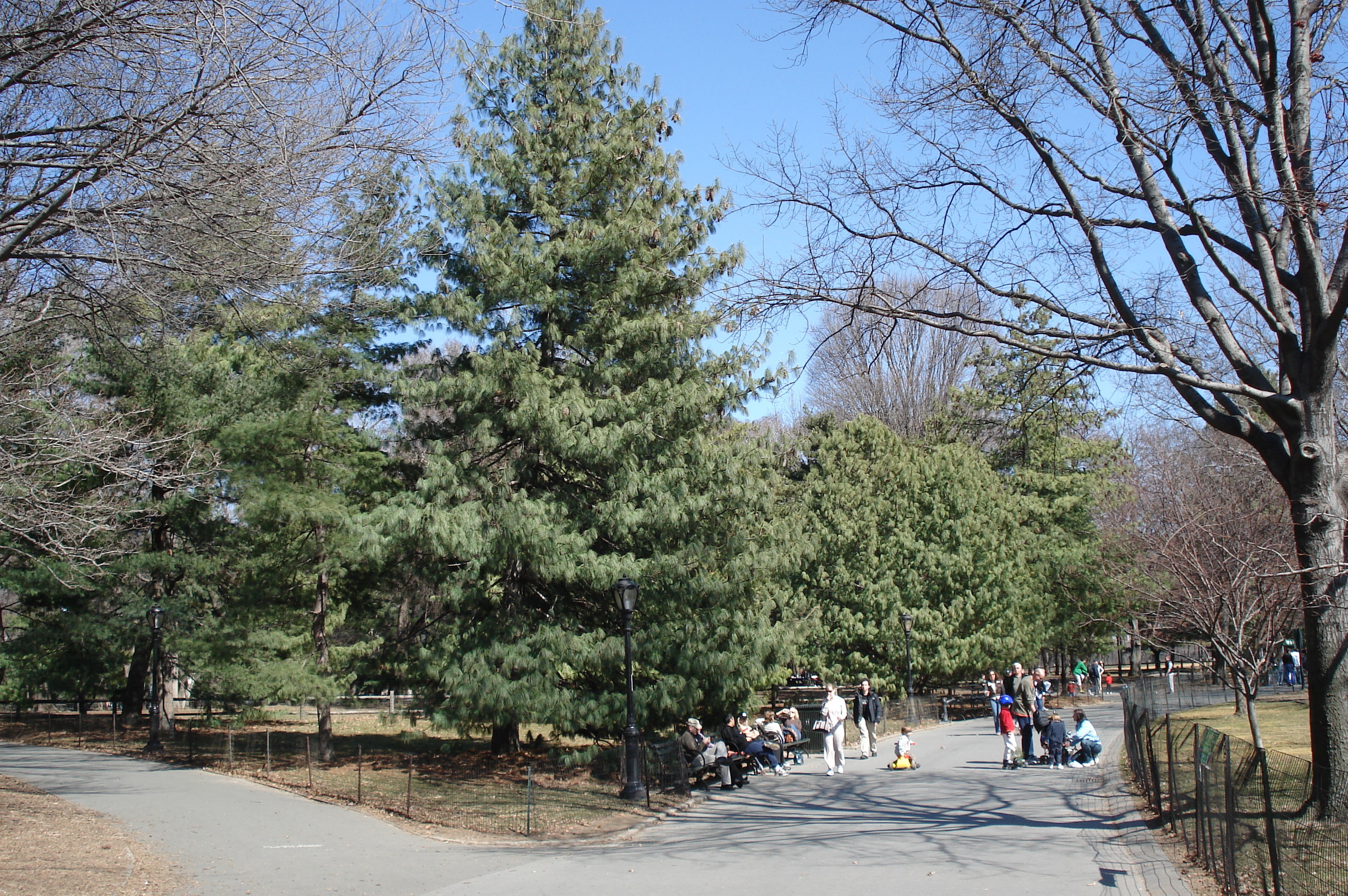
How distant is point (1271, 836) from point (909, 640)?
22833 millimetres

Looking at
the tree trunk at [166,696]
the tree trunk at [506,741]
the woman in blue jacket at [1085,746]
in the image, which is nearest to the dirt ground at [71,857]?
the tree trunk at [506,741]

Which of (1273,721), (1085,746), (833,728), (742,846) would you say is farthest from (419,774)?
(1273,721)

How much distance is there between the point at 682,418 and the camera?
61.0 ft

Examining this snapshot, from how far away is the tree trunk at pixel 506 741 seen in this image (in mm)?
20969

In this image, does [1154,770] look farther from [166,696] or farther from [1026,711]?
[166,696]

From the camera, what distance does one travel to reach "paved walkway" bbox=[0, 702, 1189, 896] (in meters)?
9.27

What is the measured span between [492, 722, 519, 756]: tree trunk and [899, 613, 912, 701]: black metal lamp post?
1257 cm

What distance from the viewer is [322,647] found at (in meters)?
20.3

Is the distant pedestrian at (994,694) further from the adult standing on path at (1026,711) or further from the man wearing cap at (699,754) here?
the man wearing cap at (699,754)

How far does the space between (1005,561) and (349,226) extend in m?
27.2

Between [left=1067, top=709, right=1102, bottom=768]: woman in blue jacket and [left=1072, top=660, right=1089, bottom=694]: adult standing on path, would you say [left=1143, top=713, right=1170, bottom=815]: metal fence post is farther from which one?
[left=1072, top=660, right=1089, bottom=694]: adult standing on path

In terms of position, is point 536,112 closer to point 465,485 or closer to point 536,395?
point 536,395

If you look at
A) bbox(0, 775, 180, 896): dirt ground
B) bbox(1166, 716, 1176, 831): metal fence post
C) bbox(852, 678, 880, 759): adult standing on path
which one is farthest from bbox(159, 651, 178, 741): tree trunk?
bbox(1166, 716, 1176, 831): metal fence post

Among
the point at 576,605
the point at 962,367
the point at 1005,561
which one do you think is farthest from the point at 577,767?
the point at 962,367
